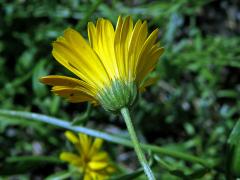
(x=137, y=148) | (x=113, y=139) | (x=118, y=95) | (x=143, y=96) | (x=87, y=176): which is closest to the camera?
(x=137, y=148)

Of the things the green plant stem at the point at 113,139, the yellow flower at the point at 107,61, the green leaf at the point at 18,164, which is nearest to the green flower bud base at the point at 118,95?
the yellow flower at the point at 107,61

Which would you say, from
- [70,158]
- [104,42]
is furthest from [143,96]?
[104,42]

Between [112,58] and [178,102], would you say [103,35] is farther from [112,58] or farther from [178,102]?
[178,102]

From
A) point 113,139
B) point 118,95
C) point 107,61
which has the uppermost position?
point 107,61

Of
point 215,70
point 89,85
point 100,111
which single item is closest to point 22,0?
point 100,111

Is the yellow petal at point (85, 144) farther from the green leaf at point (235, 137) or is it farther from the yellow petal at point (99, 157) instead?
the green leaf at point (235, 137)

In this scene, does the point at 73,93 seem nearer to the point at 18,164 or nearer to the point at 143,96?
the point at 18,164

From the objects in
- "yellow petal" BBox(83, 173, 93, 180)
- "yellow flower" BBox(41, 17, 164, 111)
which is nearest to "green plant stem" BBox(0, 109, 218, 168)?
"yellow petal" BBox(83, 173, 93, 180)
